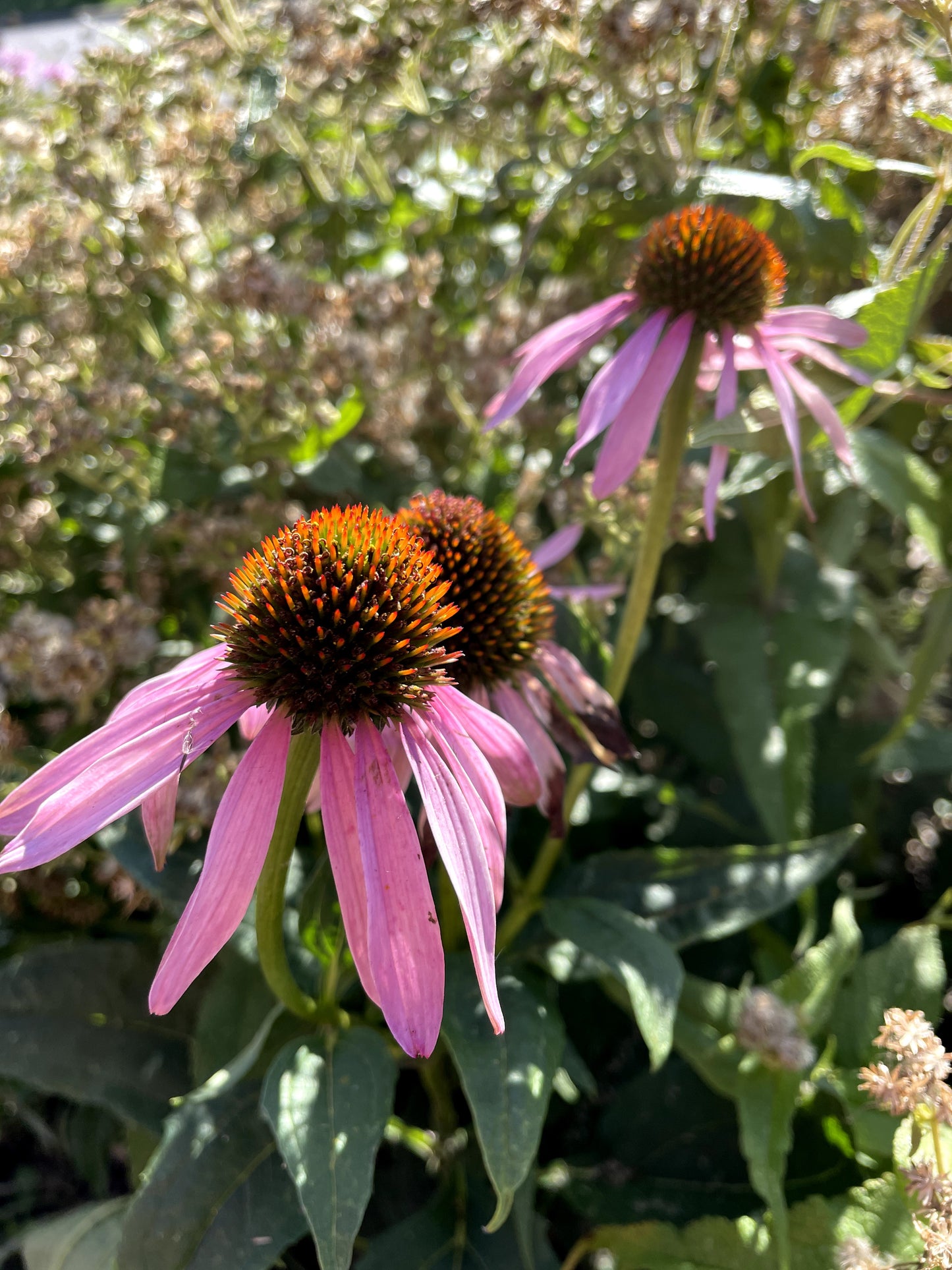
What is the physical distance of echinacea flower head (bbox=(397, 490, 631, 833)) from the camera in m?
0.74

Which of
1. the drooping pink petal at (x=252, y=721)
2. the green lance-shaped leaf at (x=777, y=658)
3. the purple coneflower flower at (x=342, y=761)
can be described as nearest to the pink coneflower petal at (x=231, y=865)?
the purple coneflower flower at (x=342, y=761)

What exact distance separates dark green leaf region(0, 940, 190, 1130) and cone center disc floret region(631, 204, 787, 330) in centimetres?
88

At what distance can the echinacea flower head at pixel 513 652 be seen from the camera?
29.2 inches

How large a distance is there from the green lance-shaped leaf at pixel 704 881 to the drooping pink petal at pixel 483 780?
1.10ft

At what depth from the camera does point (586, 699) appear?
0.77 meters

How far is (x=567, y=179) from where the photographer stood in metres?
1.01

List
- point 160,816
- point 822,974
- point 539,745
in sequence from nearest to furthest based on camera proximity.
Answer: point 160,816 < point 539,745 < point 822,974

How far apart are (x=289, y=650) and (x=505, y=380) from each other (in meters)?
0.81

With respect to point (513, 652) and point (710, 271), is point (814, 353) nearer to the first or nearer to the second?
A: point (710, 271)

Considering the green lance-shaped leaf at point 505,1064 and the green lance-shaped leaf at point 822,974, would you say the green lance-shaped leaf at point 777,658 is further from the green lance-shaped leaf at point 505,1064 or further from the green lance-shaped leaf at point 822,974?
the green lance-shaped leaf at point 505,1064

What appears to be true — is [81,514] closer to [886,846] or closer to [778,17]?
[778,17]

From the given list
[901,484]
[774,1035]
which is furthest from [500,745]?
[901,484]

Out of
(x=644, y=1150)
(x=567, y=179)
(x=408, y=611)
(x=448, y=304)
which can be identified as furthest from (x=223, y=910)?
(x=448, y=304)

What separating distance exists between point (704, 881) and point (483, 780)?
411 millimetres
